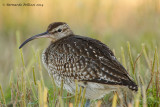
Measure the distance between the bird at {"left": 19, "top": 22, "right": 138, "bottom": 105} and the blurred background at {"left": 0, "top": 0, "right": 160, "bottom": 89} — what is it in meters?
2.95

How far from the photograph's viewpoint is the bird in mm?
5250

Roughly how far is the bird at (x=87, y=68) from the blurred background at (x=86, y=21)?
295 cm

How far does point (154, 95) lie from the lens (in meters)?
5.62

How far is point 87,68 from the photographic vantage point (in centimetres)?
539

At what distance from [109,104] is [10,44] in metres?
4.72

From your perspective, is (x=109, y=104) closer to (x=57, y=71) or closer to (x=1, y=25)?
(x=57, y=71)

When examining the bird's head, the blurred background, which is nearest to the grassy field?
the blurred background

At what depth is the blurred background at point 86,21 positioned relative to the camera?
946cm

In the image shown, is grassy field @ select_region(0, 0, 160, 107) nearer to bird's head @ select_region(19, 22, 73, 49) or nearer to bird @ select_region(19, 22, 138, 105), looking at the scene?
bird's head @ select_region(19, 22, 73, 49)

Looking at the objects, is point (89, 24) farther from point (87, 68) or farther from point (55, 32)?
point (87, 68)

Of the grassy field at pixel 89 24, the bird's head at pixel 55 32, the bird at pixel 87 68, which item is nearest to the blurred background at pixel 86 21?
the grassy field at pixel 89 24

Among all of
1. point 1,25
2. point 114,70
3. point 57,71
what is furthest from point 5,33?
point 114,70

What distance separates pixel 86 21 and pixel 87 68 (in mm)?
5623

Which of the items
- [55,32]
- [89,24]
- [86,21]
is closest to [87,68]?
[55,32]
